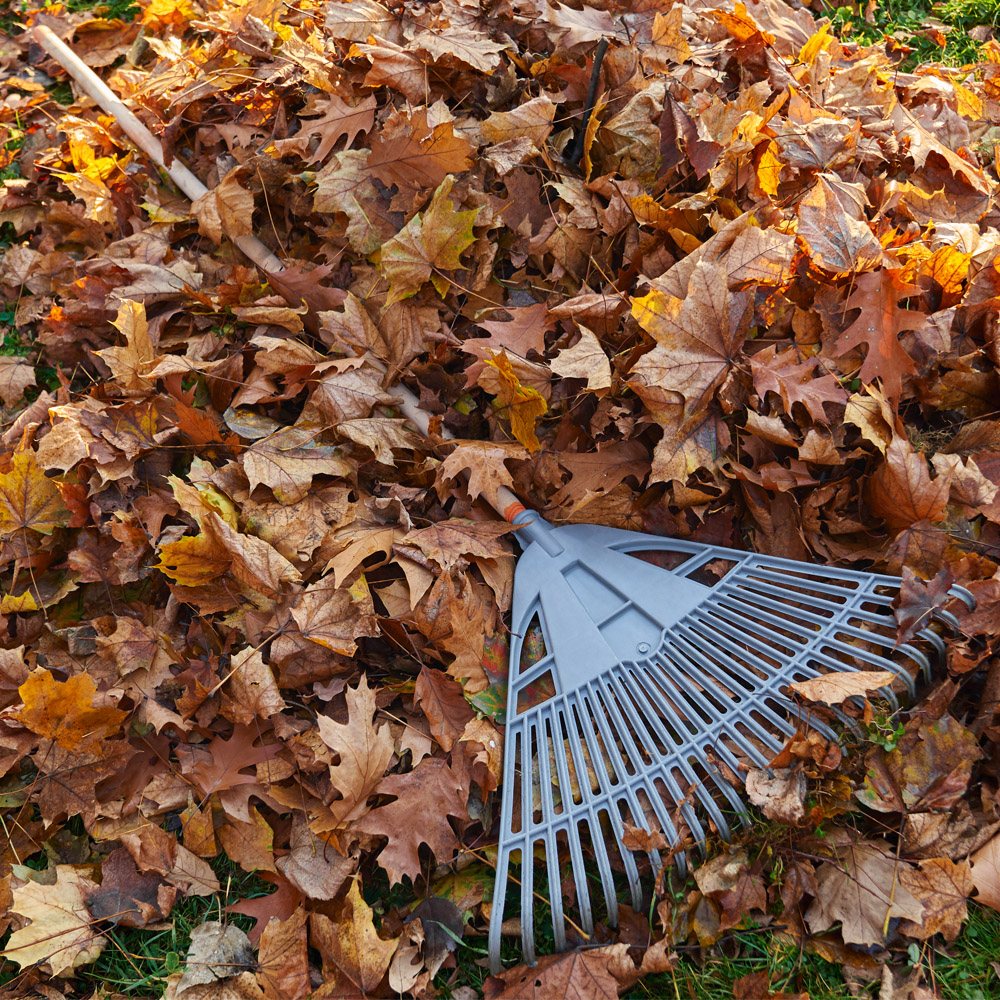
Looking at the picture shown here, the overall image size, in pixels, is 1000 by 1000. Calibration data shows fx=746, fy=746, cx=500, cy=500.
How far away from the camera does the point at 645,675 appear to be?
1738 mm

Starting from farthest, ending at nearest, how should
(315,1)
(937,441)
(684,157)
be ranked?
(315,1), (684,157), (937,441)

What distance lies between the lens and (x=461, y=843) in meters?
1.68

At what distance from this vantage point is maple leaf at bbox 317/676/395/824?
1.63m

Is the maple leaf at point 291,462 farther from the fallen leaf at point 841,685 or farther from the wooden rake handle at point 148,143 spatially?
the fallen leaf at point 841,685

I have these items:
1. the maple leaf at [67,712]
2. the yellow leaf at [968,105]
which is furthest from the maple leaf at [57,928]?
the yellow leaf at [968,105]

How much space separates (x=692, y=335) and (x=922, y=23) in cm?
217

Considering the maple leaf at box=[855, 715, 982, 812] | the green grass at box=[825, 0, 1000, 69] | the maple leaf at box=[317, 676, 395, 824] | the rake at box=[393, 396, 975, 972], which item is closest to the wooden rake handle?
the rake at box=[393, 396, 975, 972]

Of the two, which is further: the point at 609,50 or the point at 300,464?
the point at 609,50

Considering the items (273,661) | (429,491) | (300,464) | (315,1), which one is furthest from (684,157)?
(273,661)

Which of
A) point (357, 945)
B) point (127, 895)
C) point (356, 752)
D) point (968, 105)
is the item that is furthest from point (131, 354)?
point (968, 105)

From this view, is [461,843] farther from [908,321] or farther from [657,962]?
[908,321]

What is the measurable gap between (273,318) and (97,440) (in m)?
0.57

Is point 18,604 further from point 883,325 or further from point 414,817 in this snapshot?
point 883,325

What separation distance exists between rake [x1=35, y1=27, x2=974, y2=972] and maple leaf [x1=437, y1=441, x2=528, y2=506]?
7 cm
